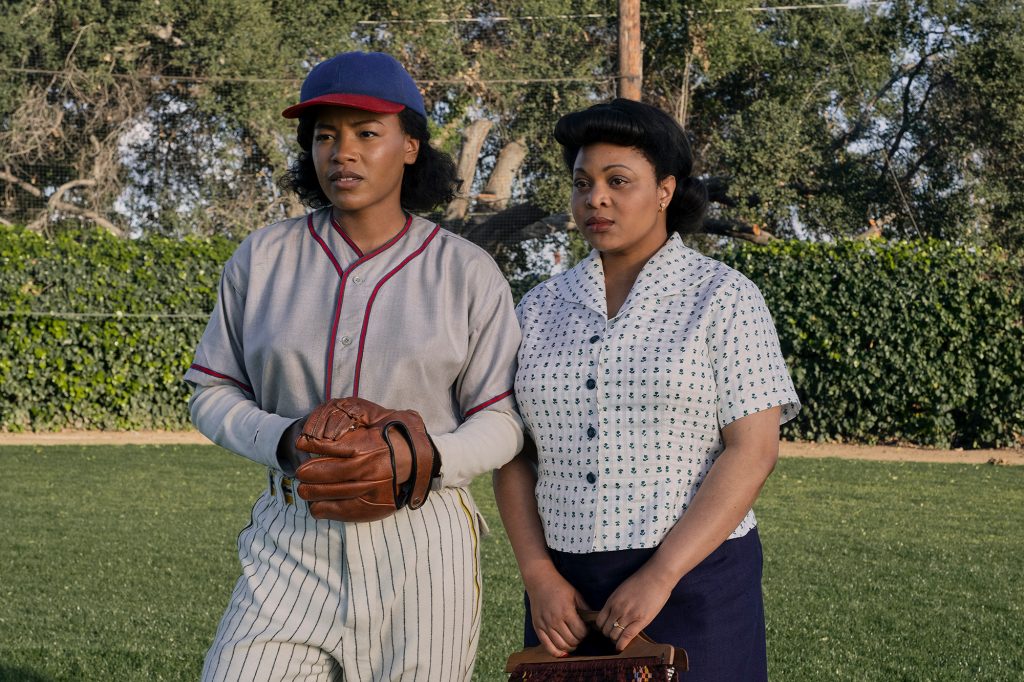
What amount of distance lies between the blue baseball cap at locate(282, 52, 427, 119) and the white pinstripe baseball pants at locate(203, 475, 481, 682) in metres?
0.79

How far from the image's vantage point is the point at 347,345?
238 centimetres

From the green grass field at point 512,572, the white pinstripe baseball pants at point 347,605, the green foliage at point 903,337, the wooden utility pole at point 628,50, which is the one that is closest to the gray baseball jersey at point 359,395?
the white pinstripe baseball pants at point 347,605

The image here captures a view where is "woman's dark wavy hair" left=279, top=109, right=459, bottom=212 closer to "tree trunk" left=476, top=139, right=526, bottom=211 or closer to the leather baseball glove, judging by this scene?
the leather baseball glove

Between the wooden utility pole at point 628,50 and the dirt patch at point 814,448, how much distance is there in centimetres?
451

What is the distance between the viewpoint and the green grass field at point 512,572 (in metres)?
5.20

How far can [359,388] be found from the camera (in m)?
2.38

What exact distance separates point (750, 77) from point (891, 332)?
7.72m

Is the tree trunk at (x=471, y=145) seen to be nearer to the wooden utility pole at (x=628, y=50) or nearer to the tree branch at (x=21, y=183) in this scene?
the wooden utility pole at (x=628, y=50)

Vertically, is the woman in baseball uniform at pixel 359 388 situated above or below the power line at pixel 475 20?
below

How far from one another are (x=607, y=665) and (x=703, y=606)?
10.2 inches

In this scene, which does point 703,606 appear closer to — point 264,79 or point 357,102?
point 357,102

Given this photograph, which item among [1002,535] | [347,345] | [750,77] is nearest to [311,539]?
[347,345]

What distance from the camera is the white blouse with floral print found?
2.44 m

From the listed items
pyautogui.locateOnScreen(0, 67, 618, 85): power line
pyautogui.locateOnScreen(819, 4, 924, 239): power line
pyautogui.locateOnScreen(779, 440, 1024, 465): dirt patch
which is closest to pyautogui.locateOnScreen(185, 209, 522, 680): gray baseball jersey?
pyautogui.locateOnScreen(779, 440, 1024, 465): dirt patch
